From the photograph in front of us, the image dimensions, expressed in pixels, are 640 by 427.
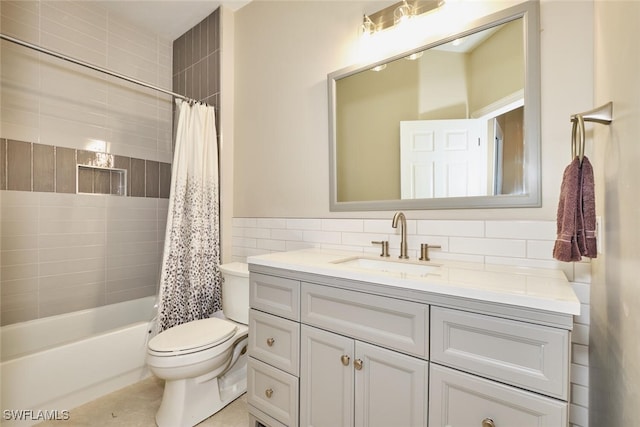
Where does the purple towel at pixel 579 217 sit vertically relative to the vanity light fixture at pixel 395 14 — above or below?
below

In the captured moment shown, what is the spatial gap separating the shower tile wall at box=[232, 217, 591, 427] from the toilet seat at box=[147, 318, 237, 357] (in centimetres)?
61

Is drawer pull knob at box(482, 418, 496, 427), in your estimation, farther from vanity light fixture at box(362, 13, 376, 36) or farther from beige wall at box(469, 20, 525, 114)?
vanity light fixture at box(362, 13, 376, 36)

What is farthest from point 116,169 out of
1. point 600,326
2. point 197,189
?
point 600,326

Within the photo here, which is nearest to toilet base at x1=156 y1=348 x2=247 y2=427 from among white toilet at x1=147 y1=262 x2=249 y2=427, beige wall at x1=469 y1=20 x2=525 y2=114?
white toilet at x1=147 y1=262 x2=249 y2=427

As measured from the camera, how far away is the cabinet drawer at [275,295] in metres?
1.31

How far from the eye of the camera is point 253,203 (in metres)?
2.25

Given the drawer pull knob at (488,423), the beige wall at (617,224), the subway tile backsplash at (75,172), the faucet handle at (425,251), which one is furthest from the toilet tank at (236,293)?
the beige wall at (617,224)

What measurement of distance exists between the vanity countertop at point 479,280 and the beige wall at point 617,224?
11cm

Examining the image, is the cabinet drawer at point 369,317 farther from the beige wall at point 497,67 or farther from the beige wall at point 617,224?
the beige wall at point 497,67

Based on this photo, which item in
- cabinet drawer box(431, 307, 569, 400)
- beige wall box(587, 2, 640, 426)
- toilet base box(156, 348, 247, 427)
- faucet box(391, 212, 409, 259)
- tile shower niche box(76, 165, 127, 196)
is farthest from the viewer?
tile shower niche box(76, 165, 127, 196)

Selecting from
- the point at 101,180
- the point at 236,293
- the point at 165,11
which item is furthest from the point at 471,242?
the point at 165,11

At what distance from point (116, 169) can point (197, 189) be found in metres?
0.84

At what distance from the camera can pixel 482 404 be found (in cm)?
87

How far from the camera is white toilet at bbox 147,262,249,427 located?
4.92ft
